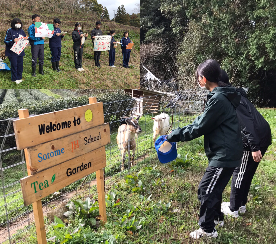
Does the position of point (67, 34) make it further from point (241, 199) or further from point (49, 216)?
point (241, 199)

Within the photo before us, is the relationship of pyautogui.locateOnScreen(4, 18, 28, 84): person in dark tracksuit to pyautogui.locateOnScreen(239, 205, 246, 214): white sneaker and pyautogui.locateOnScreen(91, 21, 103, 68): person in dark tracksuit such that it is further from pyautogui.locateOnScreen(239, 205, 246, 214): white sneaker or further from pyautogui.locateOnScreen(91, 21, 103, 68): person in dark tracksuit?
pyautogui.locateOnScreen(239, 205, 246, 214): white sneaker

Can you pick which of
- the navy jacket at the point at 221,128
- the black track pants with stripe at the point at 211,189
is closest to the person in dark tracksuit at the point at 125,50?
the navy jacket at the point at 221,128

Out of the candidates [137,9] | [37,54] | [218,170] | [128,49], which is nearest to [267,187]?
[218,170]

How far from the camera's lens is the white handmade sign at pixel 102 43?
434 inches

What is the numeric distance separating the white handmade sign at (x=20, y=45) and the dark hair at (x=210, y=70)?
6.95 meters

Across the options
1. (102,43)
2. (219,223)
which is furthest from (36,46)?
(219,223)

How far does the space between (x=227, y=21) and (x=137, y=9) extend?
259 inches

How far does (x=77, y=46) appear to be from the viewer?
10.2 metres

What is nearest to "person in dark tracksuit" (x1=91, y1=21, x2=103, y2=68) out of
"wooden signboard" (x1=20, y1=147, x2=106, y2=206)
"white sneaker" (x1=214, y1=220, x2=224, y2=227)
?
"wooden signboard" (x1=20, y1=147, x2=106, y2=206)

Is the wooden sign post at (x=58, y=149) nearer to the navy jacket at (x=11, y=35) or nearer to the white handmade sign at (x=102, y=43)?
the navy jacket at (x=11, y=35)

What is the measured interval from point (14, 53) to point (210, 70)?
7.37 m

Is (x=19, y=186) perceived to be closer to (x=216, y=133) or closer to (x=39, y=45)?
(x=39, y=45)

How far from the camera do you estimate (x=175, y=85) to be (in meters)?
22.1

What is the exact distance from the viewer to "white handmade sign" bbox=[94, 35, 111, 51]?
434 inches
